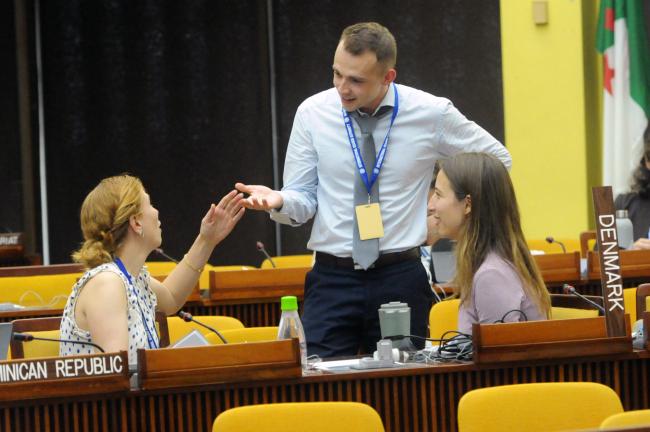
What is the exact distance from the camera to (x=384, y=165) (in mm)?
4043

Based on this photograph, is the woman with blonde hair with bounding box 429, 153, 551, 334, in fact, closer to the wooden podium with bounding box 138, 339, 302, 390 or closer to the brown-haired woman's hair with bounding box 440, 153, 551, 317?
the brown-haired woman's hair with bounding box 440, 153, 551, 317

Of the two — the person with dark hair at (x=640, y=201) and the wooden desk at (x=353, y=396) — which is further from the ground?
the person with dark hair at (x=640, y=201)

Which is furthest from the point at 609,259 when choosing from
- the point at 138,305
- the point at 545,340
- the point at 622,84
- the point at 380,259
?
the point at 622,84

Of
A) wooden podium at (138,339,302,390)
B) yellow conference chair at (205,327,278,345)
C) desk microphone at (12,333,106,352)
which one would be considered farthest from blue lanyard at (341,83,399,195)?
desk microphone at (12,333,106,352)

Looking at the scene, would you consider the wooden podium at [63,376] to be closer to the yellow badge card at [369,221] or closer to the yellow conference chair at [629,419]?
the yellow badge card at [369,221]

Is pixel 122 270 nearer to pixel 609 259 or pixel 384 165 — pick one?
pixel 384 165

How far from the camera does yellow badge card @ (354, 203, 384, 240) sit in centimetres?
391

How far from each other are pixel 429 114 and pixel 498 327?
1075 millimetres

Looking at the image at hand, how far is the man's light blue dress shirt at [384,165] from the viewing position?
4.02 m

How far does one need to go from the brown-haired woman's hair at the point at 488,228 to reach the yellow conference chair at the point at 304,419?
101cm

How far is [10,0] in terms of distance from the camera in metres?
9.29

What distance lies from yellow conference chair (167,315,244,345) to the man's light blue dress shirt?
1.34 feet

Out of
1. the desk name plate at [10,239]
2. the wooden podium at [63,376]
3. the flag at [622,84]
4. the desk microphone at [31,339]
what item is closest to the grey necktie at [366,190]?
the desk microphone at [31,339]

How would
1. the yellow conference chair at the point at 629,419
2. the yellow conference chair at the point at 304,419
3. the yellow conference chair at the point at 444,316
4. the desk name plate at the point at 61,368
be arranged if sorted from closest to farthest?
1. the yellow conference chair at the point at 629,419
2. the yellow conference chair at the point at 304,419
3. the desk name plate at the point at 61,368
4. the yellow conference chair at the point at 444,316
